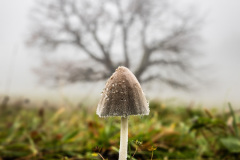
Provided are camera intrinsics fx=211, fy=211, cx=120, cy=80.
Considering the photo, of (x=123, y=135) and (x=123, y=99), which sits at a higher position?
(x=123, y=99)

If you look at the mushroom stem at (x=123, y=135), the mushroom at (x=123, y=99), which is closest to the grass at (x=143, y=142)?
the mushroom stem at (x=123, y=135)

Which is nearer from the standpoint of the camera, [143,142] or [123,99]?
[123,99]

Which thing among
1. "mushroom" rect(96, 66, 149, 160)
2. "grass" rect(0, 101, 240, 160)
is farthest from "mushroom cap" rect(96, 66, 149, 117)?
"grass" rect(0, 101, 240, 160)

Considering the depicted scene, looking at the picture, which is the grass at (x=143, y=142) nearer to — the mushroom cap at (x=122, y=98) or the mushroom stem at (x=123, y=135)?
the mushroom stem at (x=123, y=135)

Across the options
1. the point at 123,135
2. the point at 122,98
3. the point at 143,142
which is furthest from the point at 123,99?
the point at 143,142

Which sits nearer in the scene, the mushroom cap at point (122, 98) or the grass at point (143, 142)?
the mushroom cap at point (122, 98)

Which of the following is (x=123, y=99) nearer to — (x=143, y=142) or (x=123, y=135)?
(x=123, y=135)

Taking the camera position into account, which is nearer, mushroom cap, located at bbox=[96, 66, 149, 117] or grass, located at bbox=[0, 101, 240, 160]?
mushroom cap, located at bbox=[96, 66, 149, 117]

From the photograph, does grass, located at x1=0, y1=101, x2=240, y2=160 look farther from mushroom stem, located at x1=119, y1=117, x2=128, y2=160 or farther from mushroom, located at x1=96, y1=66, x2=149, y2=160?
mushroom, located at x1=96, y1=66, x2=149, y2=160

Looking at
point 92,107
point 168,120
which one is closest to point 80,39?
point 92,107
